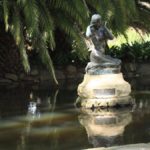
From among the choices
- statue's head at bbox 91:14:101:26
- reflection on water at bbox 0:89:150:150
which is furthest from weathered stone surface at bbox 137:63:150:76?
statue's head at bbox 91:14:101:26

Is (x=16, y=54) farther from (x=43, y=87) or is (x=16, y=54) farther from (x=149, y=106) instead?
(x=149, y=106)

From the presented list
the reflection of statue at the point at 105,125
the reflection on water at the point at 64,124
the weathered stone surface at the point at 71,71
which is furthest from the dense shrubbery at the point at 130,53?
the reflection of statue at the point at 105,125

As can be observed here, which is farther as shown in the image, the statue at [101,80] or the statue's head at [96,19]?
the statue's head at [96,19]

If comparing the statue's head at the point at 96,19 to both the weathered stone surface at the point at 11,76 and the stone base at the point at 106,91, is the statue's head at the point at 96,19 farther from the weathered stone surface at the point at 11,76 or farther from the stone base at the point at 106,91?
the weathered stone surface at the point at 11,76

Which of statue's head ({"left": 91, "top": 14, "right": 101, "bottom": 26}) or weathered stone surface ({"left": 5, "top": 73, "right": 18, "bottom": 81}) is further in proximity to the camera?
weathered stone surface ({"left": 5, "top": 73, "right": 18, "bottom": 81})

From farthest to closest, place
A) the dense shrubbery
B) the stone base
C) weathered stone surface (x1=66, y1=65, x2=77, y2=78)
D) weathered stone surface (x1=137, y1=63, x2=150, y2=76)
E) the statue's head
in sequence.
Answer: the dense shrubbery → weathered stone surface (x1=137, y1=63, x2=150, y2=76) → weathered stone surface (x1=66, y1=65, x2=77, y2=78) → the statue's head → the stone base

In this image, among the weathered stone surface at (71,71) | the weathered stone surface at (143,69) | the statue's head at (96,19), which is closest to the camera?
the statue's head at (96,19)

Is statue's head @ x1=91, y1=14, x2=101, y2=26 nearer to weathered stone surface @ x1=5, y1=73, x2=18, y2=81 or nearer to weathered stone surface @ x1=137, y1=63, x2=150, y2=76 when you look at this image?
weathered stone surface @ x1=5, y1=73, x2=18, y2=81

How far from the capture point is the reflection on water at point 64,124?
7.28 metres

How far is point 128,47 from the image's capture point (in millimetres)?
16312

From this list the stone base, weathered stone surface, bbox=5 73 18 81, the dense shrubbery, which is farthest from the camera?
the dense shrubbery

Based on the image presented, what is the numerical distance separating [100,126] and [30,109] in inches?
83.5

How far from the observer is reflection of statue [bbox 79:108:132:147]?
7.30 meters

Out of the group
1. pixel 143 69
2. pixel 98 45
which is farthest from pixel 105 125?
pixel 143 69
